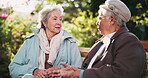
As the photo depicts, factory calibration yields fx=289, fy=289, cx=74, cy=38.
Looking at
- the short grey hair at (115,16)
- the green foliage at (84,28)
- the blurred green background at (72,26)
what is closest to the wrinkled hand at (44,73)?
the short grey hair at (115,16)

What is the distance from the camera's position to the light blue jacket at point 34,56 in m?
3.81

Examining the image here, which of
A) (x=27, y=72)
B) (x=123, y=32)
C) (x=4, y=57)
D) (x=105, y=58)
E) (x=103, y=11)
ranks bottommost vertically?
(x=4, y=57)

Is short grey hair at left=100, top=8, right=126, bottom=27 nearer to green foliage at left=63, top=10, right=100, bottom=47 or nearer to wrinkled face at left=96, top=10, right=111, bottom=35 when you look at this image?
wrinkled face at left=96, top=10, right=111, bottom=35

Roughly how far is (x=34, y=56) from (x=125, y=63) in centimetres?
144

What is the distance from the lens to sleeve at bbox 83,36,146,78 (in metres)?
2.86

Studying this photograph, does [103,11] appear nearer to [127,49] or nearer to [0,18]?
[127,49]

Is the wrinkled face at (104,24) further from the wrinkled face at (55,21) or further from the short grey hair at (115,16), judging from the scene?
the wrinkled face at (55,21)

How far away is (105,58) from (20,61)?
130 centimetres

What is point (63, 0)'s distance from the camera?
342 inches

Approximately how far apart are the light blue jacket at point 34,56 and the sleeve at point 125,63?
34.2 inches

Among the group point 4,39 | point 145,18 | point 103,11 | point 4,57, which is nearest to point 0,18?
point 4,39

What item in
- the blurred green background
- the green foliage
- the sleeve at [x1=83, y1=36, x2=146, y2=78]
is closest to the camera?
the sleeve at [x1=83, y1=36, x2=146, y2=78]

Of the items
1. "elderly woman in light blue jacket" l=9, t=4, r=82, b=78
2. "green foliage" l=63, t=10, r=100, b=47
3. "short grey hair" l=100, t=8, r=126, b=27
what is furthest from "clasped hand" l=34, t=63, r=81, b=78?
"green foliage" l=63, t=10, r=100, b=47

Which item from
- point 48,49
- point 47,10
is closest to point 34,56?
point 48,49
